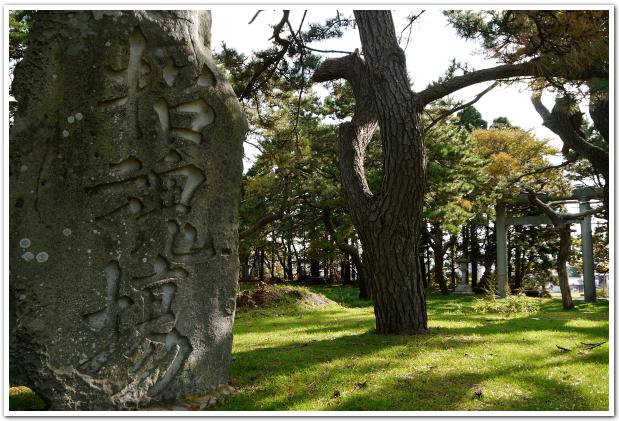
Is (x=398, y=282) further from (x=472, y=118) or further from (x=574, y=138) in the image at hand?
(x=472, y=118)

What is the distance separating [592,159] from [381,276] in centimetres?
518

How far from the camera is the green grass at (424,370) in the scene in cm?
350

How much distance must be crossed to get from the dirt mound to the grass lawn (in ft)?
11.3

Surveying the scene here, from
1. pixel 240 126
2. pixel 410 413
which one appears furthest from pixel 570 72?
pixel 410 413

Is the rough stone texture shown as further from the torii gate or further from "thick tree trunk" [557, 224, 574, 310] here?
the torii gate

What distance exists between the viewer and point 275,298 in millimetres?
10164

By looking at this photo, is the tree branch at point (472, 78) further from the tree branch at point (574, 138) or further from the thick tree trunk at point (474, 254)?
the thick tree trunk at point (474, 254)

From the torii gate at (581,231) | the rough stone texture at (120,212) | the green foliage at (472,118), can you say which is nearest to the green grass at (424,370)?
the rough stone texture at (120,212)

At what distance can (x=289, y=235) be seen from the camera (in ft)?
69.6

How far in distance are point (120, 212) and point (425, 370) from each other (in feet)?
8.86

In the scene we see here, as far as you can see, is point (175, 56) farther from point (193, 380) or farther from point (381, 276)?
point (381, 276)

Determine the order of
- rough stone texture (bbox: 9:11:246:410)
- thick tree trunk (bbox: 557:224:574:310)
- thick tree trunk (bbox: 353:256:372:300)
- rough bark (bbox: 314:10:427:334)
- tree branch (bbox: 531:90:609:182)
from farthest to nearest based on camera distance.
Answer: thick tree trunk (bbox: 353:256:372:300) → thick tree trunk (bbox: 557:224:574:310) → tree branch (bbox: 531:90:609:182) → rough bark (bbox: 314:10:427:334) → rough stone texture (bbox: 9:11:246:410)

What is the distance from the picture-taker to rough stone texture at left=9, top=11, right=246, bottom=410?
318 cm

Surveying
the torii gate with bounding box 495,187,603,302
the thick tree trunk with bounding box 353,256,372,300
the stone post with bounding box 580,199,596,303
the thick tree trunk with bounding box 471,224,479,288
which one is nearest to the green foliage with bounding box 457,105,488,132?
the thick tree trunk with bounding box 471,224,479,288
